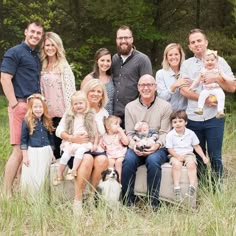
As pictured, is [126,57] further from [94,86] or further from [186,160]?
[186,160]

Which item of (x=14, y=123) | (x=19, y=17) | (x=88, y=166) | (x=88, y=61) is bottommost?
(x=88, y=166)

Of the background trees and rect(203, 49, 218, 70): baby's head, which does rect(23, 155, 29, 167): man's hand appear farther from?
the background trees

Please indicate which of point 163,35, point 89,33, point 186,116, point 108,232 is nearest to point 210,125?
point 186,116

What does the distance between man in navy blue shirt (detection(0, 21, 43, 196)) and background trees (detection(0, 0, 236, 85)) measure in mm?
6551

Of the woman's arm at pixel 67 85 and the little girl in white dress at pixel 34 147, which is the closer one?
the little girl in white dress at pixel 34 147

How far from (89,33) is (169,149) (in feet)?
29.6

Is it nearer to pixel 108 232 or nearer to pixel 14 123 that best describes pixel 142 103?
pixel 14 123

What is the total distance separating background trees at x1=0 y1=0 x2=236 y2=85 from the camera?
12.8m

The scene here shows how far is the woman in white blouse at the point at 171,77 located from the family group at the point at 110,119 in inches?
0.4

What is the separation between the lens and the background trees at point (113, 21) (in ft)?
41.8

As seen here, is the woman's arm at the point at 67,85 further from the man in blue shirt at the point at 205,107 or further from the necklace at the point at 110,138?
the man in blue shirt at the point at 205,107

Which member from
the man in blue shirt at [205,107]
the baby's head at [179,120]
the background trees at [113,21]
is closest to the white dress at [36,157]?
the baby's head at [179,120]

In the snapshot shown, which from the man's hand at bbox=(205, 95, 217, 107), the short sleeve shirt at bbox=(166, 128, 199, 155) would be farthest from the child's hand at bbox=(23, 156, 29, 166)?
the man's hand at bbox=(205, 95, 217, 107)

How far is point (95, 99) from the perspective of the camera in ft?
17.9
